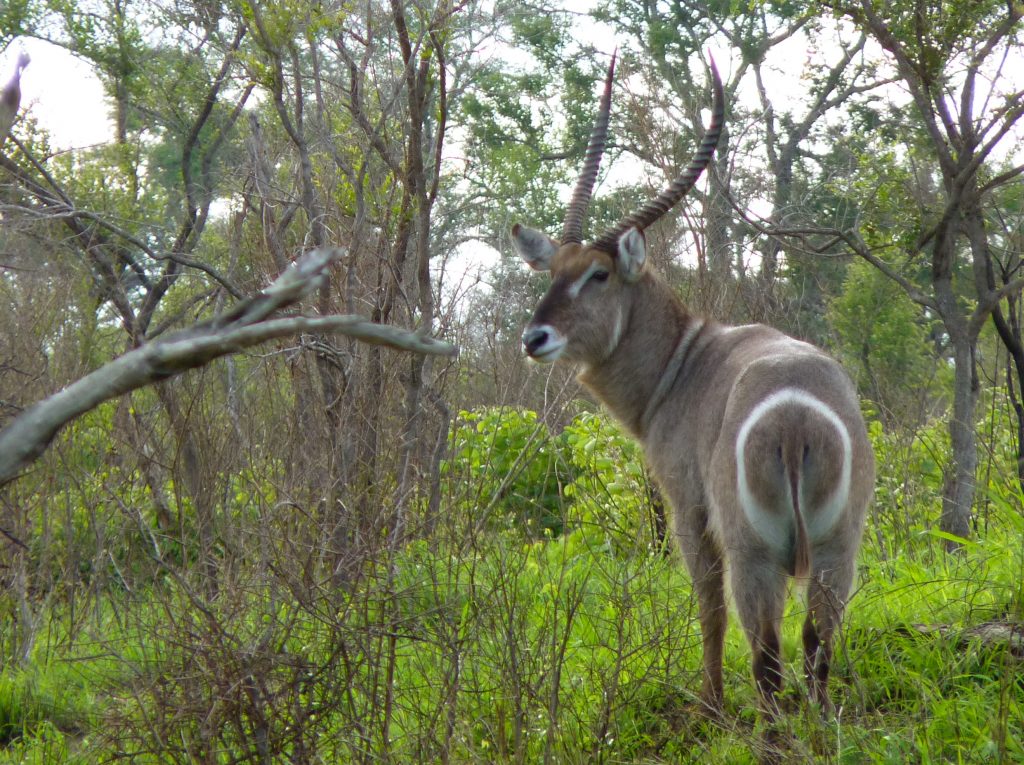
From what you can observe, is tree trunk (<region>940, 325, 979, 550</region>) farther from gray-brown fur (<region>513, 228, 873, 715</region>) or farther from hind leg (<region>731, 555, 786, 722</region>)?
hind leg (<region>731, 555, 786, 722</region>)

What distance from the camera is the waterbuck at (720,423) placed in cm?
328

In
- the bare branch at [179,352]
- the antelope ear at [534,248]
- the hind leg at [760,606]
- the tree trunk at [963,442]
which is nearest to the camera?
the bare branch at [179,352]

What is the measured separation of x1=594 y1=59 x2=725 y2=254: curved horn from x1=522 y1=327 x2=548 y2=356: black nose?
59cm

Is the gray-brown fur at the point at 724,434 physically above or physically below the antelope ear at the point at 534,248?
below

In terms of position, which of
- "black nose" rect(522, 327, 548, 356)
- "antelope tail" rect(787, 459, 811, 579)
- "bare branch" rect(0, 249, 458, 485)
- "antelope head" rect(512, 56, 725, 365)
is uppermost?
"antelope head" rect(512, 56, 725, 365)

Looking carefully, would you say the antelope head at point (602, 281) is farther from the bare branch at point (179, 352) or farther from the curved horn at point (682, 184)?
the bare branch at point (179, 352)

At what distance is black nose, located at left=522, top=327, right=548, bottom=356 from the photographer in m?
4.49

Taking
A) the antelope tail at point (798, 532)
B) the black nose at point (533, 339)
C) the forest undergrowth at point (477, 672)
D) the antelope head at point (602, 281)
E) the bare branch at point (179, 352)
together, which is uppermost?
the antelope head at point (602, 281)

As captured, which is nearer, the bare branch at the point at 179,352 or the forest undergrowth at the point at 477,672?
the bare branch at the point at 179,352

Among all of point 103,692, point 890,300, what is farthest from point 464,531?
point 890,300

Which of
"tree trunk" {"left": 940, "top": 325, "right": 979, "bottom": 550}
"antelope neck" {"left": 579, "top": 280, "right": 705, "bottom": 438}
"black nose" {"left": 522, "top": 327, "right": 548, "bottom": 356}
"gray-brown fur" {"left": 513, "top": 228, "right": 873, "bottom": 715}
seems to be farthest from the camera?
"tree trunk" {"left": 940, "top": 325, "right": 979, "bottom": 550}

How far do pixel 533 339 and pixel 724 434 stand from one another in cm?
119

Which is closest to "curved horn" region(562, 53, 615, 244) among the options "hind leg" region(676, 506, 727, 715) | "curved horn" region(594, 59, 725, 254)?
"curved horn" region(594, 59, 725, 254)

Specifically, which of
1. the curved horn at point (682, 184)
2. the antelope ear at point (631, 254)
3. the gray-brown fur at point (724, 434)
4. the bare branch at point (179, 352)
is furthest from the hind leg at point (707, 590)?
the bare branch at point (179, 352)
